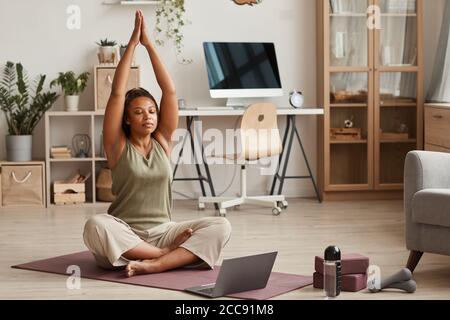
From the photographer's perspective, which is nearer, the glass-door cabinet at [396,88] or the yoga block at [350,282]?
the yoga block at [350,282]

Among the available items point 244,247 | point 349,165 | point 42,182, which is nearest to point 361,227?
point 244,247

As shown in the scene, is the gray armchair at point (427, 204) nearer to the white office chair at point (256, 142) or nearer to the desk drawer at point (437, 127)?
the desk drawer at point (437, 127)

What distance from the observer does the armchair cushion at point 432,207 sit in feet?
13.5

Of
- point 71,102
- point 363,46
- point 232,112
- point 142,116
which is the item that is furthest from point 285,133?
point 142,116

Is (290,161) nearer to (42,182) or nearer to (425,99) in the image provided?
(425,99)

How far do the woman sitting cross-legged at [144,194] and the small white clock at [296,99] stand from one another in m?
2.66

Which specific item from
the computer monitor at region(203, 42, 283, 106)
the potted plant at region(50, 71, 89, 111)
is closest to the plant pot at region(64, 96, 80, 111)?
the potted plant at region(50, 71, 89, 111)

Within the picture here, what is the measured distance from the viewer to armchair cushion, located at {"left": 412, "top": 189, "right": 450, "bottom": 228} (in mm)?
4121

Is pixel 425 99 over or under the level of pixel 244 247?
over

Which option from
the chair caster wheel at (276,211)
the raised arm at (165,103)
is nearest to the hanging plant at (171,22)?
the chair caster wheel at (276,211)

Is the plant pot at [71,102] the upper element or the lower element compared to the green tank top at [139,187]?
upper

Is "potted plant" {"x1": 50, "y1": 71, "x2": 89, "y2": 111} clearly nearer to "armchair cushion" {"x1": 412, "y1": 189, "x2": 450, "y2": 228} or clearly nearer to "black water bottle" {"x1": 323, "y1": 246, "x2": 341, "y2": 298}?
"armchair cushion" {"x1": 412, "y1": 189, "x2": 450, "y2": 228}

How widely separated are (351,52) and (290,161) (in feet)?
3.31

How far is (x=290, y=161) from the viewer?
7.34m
